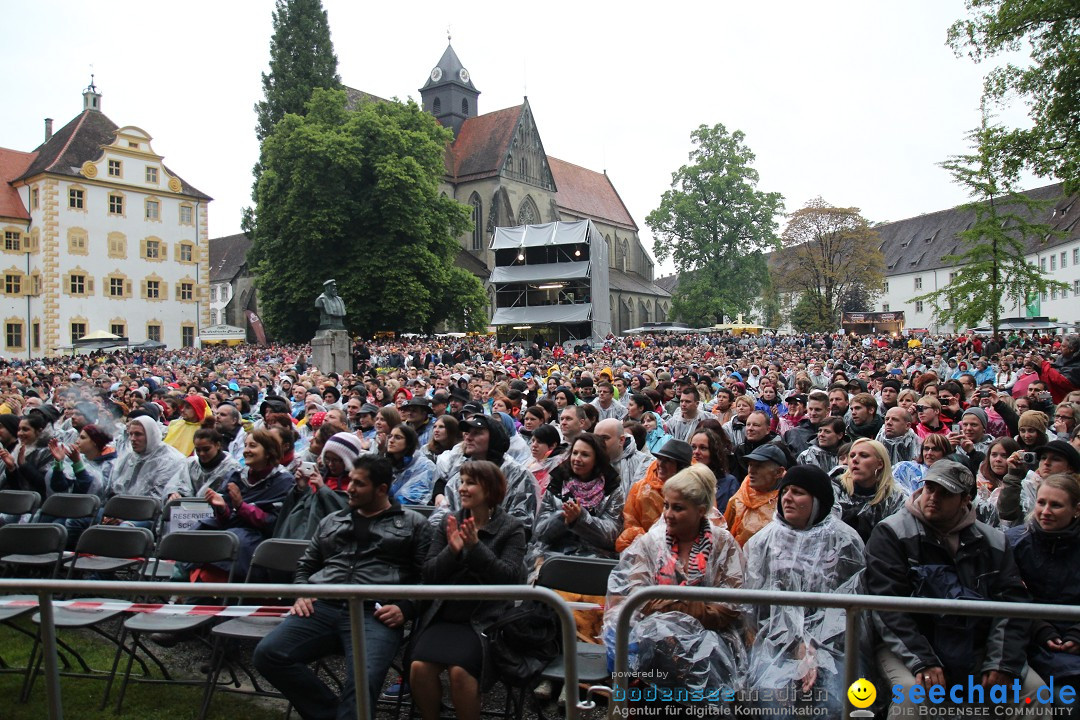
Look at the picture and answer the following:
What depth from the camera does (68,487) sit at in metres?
6.80

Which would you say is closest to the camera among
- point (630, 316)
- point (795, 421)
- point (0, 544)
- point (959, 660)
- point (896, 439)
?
point (959, 660)

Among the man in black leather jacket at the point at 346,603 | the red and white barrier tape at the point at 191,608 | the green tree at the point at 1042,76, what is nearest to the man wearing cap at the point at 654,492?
the red and white barrier tape at the point at 191,608

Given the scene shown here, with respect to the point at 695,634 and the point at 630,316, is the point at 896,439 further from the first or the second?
the point at 630,316

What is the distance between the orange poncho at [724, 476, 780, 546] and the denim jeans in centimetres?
223

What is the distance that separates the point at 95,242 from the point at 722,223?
43.4 metres

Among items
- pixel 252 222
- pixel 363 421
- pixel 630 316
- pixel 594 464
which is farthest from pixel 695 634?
pixel 630 316

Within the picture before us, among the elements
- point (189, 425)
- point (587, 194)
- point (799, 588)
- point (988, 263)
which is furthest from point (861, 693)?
point (587, 194)

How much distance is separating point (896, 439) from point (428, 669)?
4.77m

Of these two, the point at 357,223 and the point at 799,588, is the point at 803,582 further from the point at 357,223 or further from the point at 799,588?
the point at 357,223

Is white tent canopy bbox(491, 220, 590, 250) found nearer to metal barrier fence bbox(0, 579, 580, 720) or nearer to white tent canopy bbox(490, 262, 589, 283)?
white tent canopy bbox(490, 262, 589, 283)

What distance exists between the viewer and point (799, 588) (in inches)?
144

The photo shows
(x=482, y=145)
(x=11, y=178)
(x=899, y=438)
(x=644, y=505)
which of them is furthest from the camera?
(x=482, y=145)

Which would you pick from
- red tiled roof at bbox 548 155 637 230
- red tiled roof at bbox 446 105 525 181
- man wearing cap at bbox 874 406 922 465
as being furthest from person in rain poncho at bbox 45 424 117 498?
red tiled roof at bbox 548 155 637 230

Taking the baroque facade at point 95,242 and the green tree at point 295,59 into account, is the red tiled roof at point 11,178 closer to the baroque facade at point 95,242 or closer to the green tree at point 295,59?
the baroque facade at point 95,242
